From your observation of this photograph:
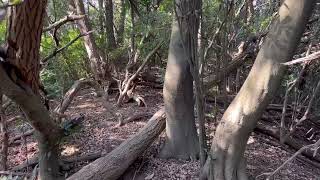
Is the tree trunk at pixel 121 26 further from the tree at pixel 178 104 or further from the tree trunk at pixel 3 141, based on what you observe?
the tree trunk at pixel 3 141

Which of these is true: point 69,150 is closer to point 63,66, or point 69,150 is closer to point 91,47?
point 63,66

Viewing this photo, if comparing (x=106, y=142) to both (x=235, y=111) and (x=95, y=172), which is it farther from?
(x=235, y=111)

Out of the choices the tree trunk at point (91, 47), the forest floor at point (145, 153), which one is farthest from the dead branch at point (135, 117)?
the tree trunk at point (91, 47)

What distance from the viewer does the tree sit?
4.38m

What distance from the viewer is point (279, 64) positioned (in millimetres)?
3260

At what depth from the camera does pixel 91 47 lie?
6996 mm

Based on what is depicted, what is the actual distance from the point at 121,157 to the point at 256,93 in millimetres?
1917

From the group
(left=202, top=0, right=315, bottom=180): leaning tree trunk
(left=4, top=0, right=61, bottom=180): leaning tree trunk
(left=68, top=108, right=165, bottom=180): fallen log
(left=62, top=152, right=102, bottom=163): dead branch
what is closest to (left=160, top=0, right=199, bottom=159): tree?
(left=68, top=108, right=165, bottom=180): fallen log

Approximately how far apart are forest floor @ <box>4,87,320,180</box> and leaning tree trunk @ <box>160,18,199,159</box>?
0.18 metres

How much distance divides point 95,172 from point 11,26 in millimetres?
1973

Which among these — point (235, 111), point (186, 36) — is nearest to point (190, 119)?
point (235, 111)

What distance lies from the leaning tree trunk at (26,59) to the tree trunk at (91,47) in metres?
3.68

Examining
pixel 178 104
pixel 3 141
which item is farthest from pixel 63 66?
pixel 178 104

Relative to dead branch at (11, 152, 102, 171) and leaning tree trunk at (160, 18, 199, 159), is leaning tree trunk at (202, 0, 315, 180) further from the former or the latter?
dead branch at (11, 152, 102, 171)
